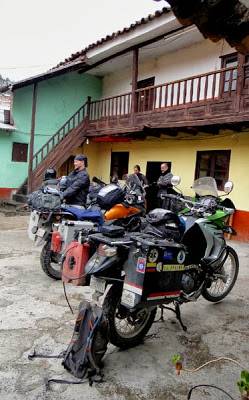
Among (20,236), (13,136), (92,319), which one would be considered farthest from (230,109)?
(13,136)

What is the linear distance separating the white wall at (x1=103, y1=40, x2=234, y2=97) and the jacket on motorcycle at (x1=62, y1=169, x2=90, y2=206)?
6.09 metres

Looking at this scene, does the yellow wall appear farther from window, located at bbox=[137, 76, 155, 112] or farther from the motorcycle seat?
the motorcycle seat

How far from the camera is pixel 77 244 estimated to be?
9.23 feet

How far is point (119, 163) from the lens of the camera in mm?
13461

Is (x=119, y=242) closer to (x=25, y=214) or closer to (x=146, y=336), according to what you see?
(x=146, y=336)

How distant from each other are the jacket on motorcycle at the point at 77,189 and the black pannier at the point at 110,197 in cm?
183

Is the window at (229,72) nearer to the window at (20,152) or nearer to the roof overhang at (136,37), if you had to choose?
the roof overhang at (136,37)

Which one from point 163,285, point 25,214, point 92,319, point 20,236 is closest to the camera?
point 92,319

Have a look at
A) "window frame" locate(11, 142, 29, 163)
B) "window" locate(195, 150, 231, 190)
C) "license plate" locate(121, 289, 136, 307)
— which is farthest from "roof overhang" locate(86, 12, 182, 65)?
"license plate" locate(121, 289, 136, 307)

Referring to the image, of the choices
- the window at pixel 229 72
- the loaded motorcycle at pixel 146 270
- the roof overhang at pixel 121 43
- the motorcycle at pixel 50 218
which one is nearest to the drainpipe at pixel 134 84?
the roof overhang at pixel 121 43

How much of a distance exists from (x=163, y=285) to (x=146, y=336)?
0.74 metres

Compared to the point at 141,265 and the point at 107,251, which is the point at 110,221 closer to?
the point at 107,251

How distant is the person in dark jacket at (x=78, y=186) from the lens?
5.07 metres

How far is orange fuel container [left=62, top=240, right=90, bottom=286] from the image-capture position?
9.04 feet
